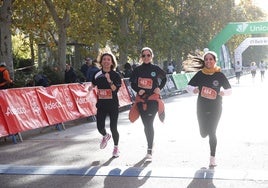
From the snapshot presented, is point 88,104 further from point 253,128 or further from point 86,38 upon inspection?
point 86,38

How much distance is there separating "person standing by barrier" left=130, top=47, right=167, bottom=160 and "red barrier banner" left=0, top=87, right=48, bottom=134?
3.37 m

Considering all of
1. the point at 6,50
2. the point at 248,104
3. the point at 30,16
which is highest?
the point at 30,16

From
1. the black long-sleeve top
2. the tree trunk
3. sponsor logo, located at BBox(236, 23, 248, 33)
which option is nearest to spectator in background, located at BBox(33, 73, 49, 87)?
the tree trunk

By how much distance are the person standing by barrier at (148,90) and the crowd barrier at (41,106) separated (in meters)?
1.36

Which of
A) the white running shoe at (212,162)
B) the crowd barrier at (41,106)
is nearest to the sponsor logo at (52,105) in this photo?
the crowd barrier at (41,106)

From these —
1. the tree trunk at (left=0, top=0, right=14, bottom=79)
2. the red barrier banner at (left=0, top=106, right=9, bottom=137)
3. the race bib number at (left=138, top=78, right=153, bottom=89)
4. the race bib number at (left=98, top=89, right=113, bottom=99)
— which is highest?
the tree trunk at (left=0, top=0, right=14, bottom=79)

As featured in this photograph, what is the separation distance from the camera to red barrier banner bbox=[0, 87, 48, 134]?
1023 cm

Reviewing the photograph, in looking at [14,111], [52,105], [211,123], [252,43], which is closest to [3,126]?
[14,111]

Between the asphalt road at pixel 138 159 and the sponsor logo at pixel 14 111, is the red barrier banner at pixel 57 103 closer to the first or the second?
the asphalt road at pixel 138 159

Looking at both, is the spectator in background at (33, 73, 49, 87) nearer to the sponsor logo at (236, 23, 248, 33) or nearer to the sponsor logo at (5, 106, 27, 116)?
the sponsor logo at (5, 106, 27, 116)

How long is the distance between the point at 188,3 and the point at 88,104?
29.3 meters

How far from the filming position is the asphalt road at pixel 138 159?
6457 mm

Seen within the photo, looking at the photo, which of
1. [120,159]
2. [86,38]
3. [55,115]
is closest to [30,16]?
[86,38]

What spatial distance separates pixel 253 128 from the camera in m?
11.5
